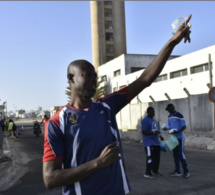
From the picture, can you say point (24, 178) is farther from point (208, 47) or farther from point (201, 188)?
point (208, 47)

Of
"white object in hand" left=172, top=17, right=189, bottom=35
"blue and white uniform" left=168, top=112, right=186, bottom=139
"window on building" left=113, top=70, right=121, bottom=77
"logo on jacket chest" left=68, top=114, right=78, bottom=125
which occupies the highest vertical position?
"window on building" left=113, top=70, right=121, bottom=77

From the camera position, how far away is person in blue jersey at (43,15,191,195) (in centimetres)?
169

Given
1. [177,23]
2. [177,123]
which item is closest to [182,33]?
[177,23]

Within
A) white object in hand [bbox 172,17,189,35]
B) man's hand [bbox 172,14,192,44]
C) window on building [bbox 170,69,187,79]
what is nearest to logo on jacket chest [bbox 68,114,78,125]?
man's hand [bbox 172,14,192,44]

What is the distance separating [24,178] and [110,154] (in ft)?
22.8

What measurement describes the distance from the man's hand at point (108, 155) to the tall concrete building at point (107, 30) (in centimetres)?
5563

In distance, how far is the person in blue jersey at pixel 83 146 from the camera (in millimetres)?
1688

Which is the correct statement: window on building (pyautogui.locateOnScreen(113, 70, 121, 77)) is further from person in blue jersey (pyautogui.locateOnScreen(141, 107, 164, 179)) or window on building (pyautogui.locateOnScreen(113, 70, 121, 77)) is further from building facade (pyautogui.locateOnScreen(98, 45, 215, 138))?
person in blue jersey (pyautogui.locateOnScreen(141, 107, 164, 179))

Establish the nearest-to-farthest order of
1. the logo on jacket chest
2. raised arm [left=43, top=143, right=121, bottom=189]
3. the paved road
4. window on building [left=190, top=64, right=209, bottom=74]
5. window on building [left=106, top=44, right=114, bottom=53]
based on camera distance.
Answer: raised arm [left=43, top=143, right=121, bottom=189] → the logo on jacket chest → the paved road → window on building [left=190, top=64, right=209, bottom=74] → window on building [left=106, top=44, right=114, bottom=53]

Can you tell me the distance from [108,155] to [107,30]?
6161cm

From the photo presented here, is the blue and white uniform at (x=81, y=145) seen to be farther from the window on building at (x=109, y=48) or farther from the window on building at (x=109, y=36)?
the window on building at (x=109, y=36)

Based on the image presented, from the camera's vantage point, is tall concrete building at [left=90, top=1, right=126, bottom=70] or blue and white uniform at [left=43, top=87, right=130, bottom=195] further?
tall concrete building at [left=90, top=1, right=126, bottom=70]

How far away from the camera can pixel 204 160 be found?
30.7ft

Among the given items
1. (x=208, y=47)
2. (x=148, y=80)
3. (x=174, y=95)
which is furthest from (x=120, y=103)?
(x=174, y=95)
